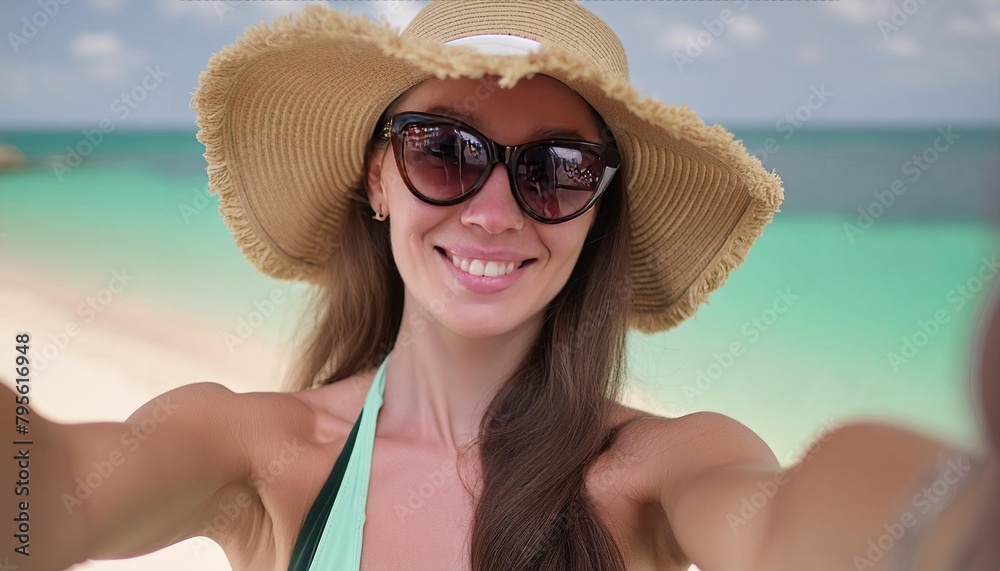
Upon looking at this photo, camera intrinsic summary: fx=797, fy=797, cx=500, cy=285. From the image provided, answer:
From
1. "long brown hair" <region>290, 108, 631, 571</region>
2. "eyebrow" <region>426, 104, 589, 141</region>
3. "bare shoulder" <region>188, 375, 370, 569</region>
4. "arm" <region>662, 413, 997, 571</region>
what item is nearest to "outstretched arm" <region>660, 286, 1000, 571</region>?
"arm" <region>662, 413, 997, 571</region>

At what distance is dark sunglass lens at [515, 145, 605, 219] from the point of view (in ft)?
5.28

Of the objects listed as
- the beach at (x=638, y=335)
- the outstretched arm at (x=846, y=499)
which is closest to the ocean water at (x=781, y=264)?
the beach at (x=638, y=335)

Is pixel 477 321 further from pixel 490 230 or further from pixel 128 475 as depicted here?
pixel 128 475

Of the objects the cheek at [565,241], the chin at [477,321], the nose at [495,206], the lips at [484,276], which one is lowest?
the chin at [477,321]

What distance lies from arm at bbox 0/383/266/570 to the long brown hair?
528 mm

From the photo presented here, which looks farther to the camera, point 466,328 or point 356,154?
point 356,154

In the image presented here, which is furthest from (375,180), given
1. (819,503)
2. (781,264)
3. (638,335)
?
(781,264)

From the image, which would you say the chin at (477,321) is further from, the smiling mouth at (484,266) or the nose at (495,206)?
the nose at (495,206)

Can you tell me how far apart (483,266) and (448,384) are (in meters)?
0.35

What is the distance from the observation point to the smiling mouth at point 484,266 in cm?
170

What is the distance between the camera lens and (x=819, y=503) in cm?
103

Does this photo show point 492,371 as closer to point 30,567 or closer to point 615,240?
point 615,240

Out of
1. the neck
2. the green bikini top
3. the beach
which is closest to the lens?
the green bikini top

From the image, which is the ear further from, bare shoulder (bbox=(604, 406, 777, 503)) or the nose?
bare shoulder (bbox=(604, 406, 777, 503))
